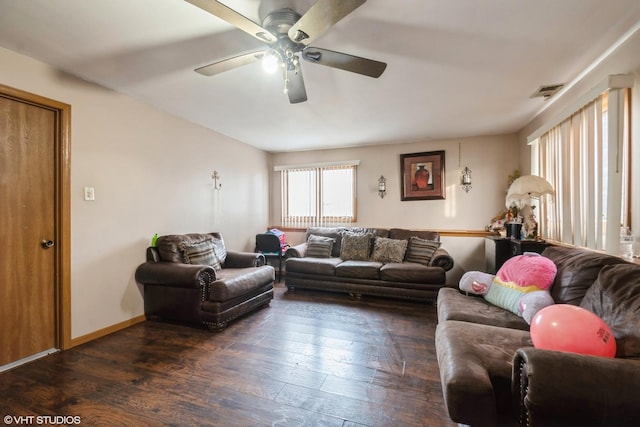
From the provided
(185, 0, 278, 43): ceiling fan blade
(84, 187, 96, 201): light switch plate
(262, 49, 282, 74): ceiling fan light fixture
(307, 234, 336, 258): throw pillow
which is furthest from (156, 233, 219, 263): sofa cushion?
(185, 0, 278, 43): ceiling fan blade

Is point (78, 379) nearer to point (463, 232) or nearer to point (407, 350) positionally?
point (407, 350)

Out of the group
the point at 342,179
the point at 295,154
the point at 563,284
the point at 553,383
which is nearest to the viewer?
the point at 553,383

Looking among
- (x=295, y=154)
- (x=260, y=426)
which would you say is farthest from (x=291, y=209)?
(x=260, y=426)

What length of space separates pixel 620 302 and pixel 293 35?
2169 mm

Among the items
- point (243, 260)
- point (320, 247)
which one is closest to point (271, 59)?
point (243, 260)

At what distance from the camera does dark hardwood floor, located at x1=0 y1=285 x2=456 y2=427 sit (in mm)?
1546

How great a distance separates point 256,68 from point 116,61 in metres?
1.09

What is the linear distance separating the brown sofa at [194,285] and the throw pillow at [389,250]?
5.50 ft

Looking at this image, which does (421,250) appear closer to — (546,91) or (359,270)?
(359,270)

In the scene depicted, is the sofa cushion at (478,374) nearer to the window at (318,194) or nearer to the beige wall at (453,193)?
the beige wall at (453,193)

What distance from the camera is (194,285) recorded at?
264 centimetres

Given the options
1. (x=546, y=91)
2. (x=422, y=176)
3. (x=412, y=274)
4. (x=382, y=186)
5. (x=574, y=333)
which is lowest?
(x=412, y=274)

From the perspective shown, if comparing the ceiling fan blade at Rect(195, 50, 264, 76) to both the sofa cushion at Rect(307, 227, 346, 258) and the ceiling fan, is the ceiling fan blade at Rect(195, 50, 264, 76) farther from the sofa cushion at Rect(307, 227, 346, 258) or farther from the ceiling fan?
the sofa cushion at Rect(307, 227, 346, 258)

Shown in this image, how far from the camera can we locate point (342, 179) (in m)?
4.93
